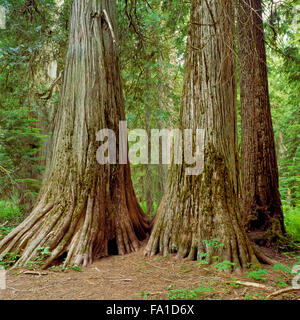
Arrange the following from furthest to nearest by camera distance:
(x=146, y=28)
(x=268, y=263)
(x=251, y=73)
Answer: (x=146, y=28) < (x=251, y=73) < (x=268, y=263)

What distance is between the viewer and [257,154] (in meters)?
5.96

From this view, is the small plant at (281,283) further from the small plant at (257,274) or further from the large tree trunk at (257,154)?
the large tree trunk at (257,154)

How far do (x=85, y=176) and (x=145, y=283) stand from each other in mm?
2250

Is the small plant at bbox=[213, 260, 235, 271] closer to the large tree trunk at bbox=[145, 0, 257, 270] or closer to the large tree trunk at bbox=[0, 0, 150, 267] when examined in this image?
the large tree trunk at bbox=[145, 0, 257, 270]

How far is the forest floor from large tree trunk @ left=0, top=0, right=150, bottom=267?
0.50m

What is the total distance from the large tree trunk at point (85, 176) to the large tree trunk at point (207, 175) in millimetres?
975

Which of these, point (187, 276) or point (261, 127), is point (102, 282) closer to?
point (187, 276)

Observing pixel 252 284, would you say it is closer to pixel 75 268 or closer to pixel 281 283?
pixel 281 283

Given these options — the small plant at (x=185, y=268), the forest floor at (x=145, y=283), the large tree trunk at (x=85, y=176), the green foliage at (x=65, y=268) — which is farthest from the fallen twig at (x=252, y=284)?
the green foliage at (x=65, y=268)

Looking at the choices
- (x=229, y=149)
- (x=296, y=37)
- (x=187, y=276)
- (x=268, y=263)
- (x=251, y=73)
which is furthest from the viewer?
(x=296, y=37)

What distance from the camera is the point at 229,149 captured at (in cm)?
454

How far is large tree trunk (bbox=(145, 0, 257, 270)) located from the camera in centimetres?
412
